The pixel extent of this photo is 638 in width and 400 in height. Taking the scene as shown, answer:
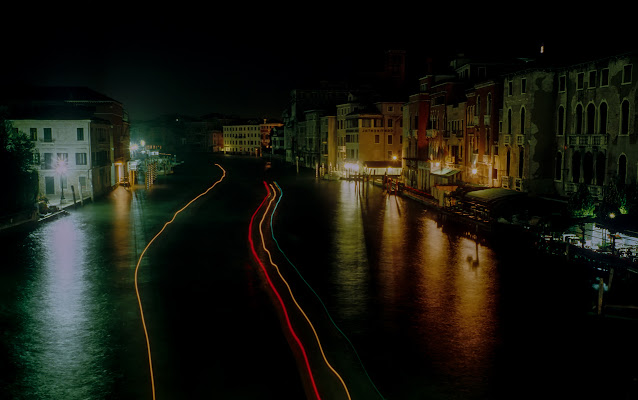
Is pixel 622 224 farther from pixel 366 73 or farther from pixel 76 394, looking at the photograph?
pixel 366 73

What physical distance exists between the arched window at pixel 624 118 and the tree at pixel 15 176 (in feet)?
115

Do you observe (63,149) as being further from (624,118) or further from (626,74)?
(626,74)

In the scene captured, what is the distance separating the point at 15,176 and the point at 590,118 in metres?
35.9

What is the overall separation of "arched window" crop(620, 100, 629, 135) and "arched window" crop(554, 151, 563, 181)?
599 centimetres

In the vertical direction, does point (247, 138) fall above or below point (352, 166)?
above

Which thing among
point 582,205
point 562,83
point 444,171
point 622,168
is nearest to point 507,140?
point 562,83

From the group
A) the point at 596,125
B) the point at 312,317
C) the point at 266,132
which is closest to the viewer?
the point at 312,317

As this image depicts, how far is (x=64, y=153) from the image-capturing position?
2031 inches

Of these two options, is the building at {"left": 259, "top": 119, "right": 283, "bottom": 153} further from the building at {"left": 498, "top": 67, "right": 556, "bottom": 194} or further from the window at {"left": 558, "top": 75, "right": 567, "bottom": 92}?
the window at {"left": 558, "top": 75, "right": 567, "bottom": 92}

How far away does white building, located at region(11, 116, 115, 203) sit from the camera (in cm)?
5028

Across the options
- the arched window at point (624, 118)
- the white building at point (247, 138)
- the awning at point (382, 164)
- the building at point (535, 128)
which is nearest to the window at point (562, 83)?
the building at point (535, 128)

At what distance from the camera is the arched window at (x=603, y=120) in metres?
29.2

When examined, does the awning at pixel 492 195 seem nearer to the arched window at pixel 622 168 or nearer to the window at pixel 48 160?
the arched window at pixel 622 168

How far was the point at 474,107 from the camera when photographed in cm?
4497
